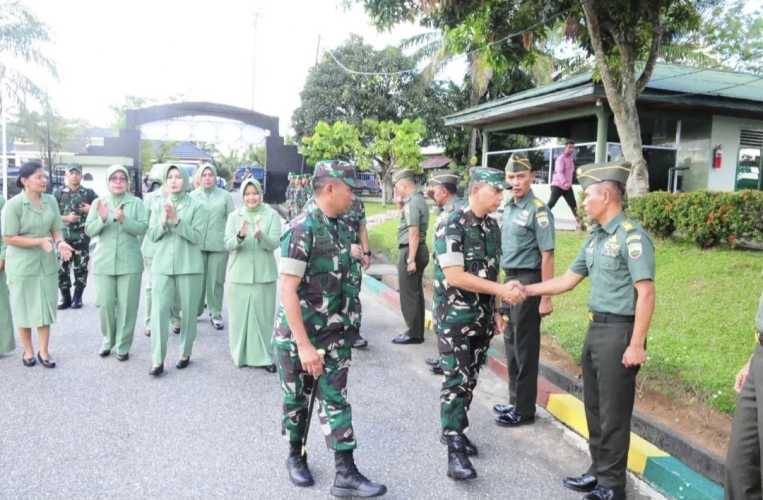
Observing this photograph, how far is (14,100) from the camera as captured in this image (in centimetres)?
2283

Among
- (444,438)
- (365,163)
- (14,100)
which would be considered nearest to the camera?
(444,438)

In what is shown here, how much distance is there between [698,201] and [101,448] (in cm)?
773

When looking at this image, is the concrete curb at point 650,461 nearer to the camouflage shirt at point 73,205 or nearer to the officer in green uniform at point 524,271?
the officer in green uniform at point 524,271

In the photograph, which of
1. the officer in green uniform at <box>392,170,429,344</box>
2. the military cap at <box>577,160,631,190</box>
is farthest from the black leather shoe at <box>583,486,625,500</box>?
the officer in green uniform at <box>392,170,429,344</box>

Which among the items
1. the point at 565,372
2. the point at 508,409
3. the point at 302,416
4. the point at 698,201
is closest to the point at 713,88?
the point at 698,201

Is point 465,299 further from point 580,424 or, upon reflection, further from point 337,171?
point 580,424

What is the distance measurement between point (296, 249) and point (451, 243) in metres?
0.93

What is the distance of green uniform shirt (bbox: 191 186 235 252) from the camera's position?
643cm

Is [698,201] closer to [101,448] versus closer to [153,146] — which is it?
[101,448]

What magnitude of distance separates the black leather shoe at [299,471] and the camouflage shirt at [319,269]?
2.25ft

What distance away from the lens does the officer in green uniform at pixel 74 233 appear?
764 cm

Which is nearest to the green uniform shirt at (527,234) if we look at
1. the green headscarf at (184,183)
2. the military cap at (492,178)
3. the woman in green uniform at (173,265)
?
the military cap at (492,178)

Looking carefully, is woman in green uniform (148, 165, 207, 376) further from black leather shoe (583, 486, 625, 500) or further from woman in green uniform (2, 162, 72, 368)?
black leather shoe (583, 486, 625, 500)

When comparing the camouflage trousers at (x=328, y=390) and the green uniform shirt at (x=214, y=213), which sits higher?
the green uniform shirt at (x=214, y=213)
